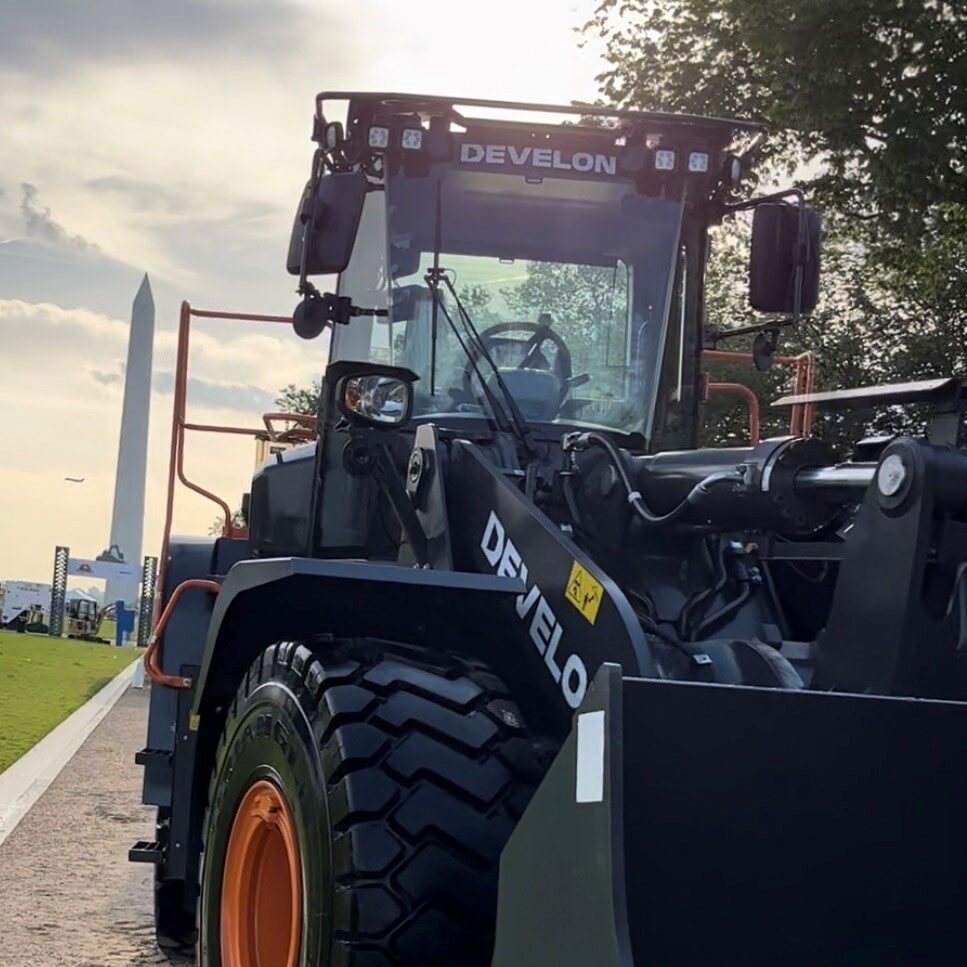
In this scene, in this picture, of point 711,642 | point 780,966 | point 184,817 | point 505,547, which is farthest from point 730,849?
point 184,817

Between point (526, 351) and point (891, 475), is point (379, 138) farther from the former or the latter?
point (891, 475)

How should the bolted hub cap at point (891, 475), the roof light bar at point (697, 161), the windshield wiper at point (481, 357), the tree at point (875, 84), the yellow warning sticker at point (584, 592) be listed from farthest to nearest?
the tree at point (875, 84) → the roof light bar at point (697, 161) → the windshield wiper at point (481, 357) → the yellow warning sticker at point (584, 592) → the bolted hub cap at point (891, 475)

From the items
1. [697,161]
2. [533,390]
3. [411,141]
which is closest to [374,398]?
[533,390]

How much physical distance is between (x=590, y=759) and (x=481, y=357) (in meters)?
2.42

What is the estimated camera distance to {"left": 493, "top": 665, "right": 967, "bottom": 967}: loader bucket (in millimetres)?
3023

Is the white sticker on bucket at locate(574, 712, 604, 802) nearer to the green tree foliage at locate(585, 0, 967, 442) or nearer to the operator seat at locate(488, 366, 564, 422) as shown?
the operator seat at locate(488, 366, 564, 422)

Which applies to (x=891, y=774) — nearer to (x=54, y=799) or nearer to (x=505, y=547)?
(x=505, y=547)

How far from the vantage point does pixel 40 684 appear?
2608cm

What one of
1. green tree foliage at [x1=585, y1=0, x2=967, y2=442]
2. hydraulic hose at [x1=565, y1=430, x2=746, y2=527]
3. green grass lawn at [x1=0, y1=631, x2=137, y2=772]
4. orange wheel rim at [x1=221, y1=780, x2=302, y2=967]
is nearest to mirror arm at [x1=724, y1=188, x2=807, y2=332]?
hydraulic hose at [x1=565, y1=430, x2=746, y2=527]

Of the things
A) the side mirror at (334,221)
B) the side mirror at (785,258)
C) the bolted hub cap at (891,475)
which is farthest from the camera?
the side mirror at (785,258)

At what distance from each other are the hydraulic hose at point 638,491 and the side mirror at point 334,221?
0.87 meters

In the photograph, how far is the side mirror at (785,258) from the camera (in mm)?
5355

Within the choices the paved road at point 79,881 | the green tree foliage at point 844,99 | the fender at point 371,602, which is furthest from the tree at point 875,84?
the fender at point 371,602

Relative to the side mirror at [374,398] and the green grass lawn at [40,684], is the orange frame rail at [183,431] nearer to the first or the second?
the side mirror at [374,398]
